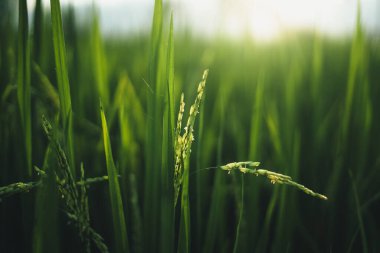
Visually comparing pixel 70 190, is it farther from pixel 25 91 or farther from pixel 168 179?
pixel 25 91

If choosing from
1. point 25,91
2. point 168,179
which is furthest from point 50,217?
point 25,91

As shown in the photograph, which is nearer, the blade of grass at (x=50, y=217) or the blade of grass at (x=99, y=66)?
the blade of grass at (x=50, y=217)

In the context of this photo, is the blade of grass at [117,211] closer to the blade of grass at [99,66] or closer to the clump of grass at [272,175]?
the clump of grass at [272,175]

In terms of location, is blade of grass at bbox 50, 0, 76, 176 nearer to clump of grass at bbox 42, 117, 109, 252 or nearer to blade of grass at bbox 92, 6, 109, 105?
clump of grass at bbox 42, 117, 109, 252

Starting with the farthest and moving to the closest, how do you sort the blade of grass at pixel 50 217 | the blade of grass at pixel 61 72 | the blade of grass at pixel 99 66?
the blade of grass at pixel 99 66, the blade of grass at pixel 61 72, the blade of grass at pixel 50 217

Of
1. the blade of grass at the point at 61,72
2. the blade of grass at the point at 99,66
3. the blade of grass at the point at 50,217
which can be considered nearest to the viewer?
the blade of grass at the point at 50,217

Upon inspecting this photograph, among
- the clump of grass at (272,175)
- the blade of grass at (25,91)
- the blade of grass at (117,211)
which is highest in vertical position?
the blade of grass at (25,91)

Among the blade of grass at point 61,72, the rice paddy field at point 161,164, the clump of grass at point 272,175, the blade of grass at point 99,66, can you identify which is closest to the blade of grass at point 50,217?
the rice paddy field at point 161,164

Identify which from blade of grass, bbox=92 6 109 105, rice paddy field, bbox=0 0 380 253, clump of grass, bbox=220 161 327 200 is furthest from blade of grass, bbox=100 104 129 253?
blade of grass, bbox=92 6 109 105
